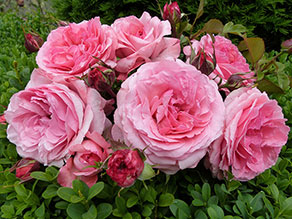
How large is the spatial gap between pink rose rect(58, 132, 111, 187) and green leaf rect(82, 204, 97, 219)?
66mm

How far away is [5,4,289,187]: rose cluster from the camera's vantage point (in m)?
0.71

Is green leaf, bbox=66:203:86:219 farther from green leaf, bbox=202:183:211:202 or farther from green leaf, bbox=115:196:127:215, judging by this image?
green leaf, bbox=202:183:211:202

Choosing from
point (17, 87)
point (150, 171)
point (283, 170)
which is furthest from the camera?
point (17, 87)

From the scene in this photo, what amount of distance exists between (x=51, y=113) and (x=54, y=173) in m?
0.16

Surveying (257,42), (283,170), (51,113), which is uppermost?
(257,42)

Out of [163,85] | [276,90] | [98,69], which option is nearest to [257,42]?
[276,90]

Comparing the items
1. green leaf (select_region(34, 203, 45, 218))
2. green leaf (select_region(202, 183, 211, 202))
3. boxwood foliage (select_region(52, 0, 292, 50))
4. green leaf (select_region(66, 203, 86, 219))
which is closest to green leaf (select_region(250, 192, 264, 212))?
green leaf (select_region(202, 183, 211, 202))

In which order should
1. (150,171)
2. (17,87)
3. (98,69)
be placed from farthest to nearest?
(17,87), (98,69), (150,171)

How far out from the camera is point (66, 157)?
775 mm

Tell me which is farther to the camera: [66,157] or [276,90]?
[276,90]

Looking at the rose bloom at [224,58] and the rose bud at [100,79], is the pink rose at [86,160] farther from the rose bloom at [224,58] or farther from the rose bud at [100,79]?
the rose bloom at [224,58]

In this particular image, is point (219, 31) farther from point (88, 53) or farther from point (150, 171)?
point (150, 171)

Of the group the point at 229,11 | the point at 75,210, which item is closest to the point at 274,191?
the point at 75,210

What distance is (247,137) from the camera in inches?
30.2
